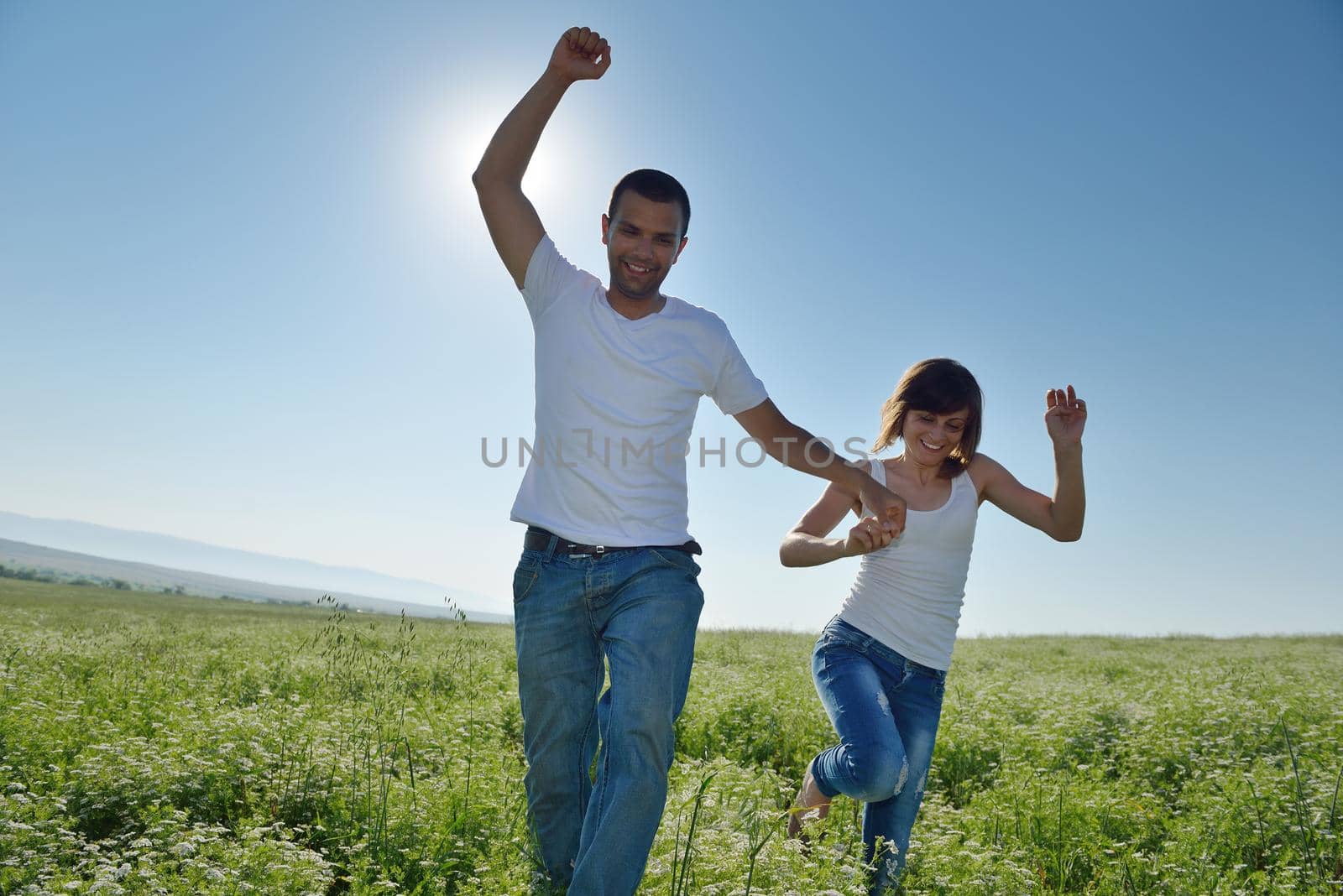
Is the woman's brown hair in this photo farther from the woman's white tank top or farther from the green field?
the green field

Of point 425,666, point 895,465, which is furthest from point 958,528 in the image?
point 425,666

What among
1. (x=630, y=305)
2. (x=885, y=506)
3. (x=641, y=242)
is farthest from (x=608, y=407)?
(x=885, y=506)

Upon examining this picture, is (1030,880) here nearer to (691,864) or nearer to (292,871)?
(691,864)

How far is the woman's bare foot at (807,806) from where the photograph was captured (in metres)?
4.23

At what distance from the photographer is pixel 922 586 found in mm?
4215

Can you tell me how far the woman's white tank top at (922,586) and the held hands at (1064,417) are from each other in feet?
1.86

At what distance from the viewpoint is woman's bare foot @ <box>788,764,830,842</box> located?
Result: 167 inches

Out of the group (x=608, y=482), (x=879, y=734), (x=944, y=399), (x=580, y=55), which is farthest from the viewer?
(x=944, y=399)

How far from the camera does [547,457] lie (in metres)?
3.61

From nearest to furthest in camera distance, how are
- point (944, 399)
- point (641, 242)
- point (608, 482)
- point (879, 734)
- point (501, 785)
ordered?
point (608, 482) < point (641, 242) < point (879, 734) < point (944, 399) < point (501, 785)

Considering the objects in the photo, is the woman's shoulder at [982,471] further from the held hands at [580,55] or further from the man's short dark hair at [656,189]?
the held hands at [580,55]

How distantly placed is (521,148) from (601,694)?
235 cm

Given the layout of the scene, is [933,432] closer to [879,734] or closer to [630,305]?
[879,734]

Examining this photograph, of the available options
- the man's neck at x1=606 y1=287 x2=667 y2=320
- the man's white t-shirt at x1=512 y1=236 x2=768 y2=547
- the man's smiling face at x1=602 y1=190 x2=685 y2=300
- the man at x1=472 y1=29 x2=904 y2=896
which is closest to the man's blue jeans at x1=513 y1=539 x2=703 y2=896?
the man at x1=472 y1=29 x2=904 y2=896
